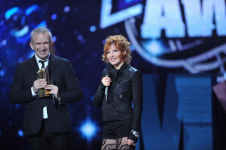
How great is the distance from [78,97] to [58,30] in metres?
1.95

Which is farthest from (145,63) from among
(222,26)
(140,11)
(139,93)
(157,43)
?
(139,93)

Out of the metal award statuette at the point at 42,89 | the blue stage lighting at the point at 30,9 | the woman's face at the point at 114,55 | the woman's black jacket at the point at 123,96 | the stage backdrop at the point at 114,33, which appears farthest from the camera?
the blue stage lighting at the point at 30,9

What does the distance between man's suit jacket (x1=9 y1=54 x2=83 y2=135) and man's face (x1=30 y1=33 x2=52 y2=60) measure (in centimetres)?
7

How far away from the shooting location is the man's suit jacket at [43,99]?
2529mm

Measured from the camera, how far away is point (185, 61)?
4.28 metres

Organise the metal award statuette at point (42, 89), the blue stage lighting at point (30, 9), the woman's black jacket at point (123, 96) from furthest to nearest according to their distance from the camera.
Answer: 1. the blue stage lighting at point (30, 9)
2. the woman's black jacket at point (123, 96)
3. the metal award statuette at point (42, 89)

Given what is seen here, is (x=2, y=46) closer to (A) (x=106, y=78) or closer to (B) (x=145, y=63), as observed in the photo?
(B) (x=145, y=63)

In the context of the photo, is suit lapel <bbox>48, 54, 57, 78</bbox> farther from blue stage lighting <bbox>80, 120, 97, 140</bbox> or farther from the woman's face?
blue stage lighting <bbox>80, 120, 97, 140</bbox>

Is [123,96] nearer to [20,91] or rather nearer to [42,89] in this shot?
[42,89]

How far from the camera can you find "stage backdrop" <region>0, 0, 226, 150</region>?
4.27 metres

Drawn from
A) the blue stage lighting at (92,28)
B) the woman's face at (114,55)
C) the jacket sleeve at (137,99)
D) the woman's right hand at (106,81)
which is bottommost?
the jacket sleeve at (137,99)

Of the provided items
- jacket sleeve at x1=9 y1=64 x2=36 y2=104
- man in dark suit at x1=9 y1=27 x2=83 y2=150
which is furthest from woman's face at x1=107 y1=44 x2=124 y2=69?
jacket sleeve at x1=9 y1=64 x2=36 y2=104

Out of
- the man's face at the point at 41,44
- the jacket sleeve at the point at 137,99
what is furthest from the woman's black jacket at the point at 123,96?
the man's face at the point at 41,44

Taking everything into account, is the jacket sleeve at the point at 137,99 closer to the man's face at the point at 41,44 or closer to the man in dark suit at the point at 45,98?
the man in dark suit at the point at 45,98
